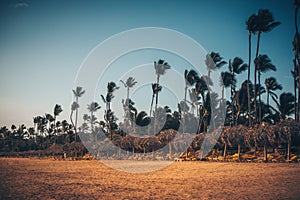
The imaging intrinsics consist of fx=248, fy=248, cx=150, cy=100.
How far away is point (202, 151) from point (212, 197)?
21446 mm

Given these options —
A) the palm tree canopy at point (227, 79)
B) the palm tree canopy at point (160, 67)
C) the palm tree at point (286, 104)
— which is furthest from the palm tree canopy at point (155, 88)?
the palm tree at point (286, 104)

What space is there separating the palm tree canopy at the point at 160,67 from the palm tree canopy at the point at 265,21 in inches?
894

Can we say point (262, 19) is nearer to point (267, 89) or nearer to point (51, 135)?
point (267, 89)

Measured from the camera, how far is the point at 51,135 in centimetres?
8531

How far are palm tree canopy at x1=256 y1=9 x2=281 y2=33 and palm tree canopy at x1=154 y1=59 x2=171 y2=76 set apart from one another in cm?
2272

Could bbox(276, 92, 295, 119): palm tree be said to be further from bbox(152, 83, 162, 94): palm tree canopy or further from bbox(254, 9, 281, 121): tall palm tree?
bbox(152, 83, 162, 94): palm tree canopy

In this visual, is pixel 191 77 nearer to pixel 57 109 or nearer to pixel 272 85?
pixel 272 85

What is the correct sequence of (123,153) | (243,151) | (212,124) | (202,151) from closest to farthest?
1. (202,151)
2. (243,151)
3. (123,153)
4. (212,124)

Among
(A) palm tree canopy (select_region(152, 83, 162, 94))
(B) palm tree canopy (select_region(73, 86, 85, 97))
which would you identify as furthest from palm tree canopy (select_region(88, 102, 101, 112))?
(A) palm tree canopy (select_region(152, 83, 162, 94))

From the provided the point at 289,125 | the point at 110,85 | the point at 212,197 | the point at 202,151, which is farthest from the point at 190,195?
the point at 110,85

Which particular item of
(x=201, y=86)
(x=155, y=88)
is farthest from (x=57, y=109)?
(x=201, y=86)

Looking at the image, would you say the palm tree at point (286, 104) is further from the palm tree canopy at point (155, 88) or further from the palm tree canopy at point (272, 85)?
the palm tree canopy at point (155, 88)

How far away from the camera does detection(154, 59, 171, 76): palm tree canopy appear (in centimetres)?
5191

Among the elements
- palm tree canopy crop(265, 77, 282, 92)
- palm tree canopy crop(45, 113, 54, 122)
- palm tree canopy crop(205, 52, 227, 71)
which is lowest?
palm tree canopy crop(45, 113, 54, 122)
